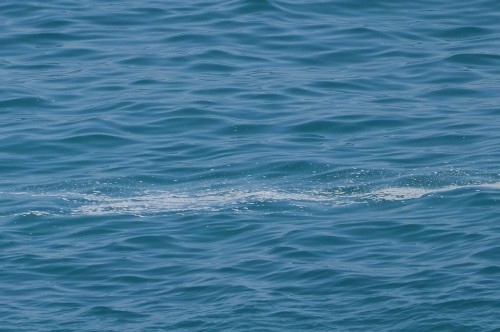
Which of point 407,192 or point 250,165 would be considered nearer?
point 407,192

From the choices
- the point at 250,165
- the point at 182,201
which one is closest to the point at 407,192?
the point at 250,165

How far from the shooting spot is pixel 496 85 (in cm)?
1919

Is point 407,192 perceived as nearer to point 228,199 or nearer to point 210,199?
point 228,199

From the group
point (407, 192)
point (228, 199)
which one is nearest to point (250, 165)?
point (228, 199)

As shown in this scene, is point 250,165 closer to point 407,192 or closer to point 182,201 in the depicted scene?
point 182,201

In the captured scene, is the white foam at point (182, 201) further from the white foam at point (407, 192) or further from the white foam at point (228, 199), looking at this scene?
the white foam at point (407, 192)

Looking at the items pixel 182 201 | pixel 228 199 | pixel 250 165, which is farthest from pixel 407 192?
pixel 182 201

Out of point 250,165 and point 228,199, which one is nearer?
point 228,199

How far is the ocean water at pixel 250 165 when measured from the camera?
38.7ft

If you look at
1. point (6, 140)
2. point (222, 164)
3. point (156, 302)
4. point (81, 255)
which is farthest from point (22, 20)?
point (156, 302)

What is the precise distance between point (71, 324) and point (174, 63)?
963 cm

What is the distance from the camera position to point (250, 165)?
52.7 feet

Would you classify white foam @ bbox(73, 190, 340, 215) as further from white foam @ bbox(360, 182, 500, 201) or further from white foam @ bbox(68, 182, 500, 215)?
white foam @ bbox(360, 182, 500, 201)

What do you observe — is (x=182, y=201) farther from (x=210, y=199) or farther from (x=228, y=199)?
(x=228, y=199)
